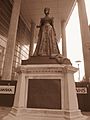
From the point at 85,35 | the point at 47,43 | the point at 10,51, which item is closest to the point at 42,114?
the point at 47,43

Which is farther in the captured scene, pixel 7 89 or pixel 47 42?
pixel 7 89

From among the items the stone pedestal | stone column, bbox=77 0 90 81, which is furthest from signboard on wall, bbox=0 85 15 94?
stone column, bbox=77 0 90 81

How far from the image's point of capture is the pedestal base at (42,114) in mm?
3453

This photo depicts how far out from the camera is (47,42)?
4.93m

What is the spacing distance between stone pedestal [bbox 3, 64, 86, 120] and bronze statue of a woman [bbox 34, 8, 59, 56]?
0.77m

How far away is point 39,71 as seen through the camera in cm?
411

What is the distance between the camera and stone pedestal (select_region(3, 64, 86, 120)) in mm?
3523

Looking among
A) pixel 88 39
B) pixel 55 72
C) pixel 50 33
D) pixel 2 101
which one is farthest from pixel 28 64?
pixel 88 39

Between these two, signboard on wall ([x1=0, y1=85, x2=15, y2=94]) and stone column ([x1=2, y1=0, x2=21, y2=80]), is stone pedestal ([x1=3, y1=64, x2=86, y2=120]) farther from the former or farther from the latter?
stone column ([x1=2, y1=0, x2=21, y2=80])

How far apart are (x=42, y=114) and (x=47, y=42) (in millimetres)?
2604

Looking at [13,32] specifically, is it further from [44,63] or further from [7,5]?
[44,63]

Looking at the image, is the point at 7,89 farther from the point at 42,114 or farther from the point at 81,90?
the point at 42,114

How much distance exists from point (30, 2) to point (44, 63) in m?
12.4

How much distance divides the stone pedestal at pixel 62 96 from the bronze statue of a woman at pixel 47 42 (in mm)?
765
